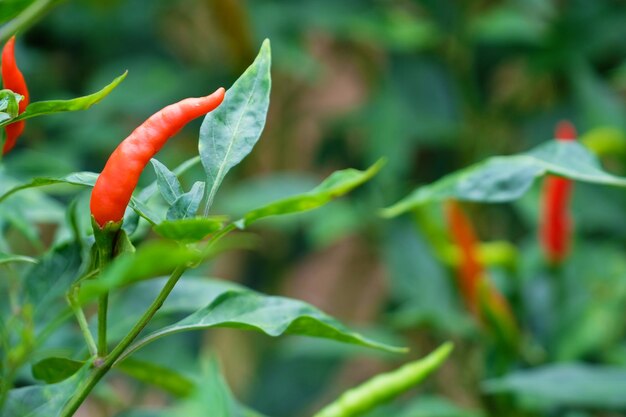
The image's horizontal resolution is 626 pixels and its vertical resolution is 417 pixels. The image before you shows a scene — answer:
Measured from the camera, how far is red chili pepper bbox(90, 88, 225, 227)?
330mm

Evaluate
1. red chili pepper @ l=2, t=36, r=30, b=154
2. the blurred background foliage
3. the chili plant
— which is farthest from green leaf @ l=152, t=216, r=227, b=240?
the blurred background foliage

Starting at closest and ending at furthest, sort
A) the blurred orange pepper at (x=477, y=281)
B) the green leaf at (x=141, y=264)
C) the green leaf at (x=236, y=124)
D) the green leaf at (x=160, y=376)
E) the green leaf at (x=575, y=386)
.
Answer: the green leaf at (x=141, y=264) → the green leaf at (x=236, y=124) → the green leaf at (x=160, y=376) → the green leaf at (x=575, y=386) → the blurred orange pepper at (x=477, y=281)

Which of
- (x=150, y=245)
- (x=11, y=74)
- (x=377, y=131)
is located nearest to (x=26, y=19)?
(x=11, y=74)

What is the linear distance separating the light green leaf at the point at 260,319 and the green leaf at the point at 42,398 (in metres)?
0.03

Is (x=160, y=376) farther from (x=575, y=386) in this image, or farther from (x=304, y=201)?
(x=575, y=386)

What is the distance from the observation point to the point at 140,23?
145cm

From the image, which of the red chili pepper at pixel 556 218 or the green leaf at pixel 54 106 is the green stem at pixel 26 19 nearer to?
the green leaf at pixel 54 106

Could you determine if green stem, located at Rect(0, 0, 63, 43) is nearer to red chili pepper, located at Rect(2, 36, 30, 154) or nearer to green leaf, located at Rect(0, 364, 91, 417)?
A: red chili pepper, located at Rect(2, 36, 30, 154)

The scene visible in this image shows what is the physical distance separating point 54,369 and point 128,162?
0.44 feet

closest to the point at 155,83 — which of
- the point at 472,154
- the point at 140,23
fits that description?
the point at 140,23

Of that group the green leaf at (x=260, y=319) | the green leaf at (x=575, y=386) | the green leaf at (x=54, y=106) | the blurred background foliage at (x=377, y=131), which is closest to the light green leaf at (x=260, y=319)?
the green leaf at (x=260, y=319)

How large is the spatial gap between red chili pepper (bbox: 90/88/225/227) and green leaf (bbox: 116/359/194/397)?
17 cm

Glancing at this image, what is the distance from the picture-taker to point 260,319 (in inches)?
15.2

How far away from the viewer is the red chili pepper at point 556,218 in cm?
68
